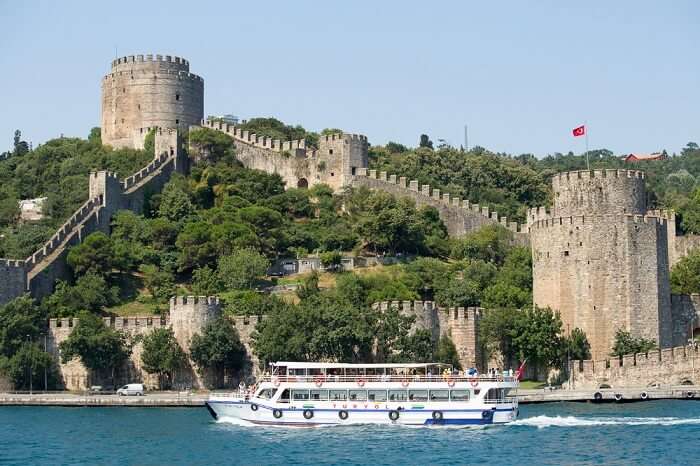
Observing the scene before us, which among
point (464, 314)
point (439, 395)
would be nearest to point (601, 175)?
point (464, 314)

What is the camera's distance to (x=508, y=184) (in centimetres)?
10069

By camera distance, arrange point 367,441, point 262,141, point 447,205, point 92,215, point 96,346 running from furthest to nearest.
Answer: point 262,141, point 447,205, point 92,215, point 96,346, point 367,441

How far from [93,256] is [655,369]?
27.1m

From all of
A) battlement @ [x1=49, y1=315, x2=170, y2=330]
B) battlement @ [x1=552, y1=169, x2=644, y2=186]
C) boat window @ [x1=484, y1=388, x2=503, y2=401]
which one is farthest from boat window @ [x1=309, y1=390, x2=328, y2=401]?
battlement @ [x1=552, y1=169, x2=644, y2=186]

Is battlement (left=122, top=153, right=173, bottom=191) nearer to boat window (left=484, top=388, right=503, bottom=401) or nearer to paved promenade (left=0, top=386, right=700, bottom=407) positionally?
paved promenade (left=0, top=386, right=700, bottom=407)

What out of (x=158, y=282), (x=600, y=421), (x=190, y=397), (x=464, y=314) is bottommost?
(x=600, y=421)

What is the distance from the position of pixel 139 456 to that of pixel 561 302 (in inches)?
959

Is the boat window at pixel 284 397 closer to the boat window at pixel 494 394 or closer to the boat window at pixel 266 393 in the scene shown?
the boat window at pixel 266 393

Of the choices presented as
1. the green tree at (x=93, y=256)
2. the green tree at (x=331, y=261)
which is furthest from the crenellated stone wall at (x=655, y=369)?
the green tree at (x=93, y=256)

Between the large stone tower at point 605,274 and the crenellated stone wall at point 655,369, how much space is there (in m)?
1.97

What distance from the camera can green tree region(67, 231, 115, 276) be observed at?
75.1 meters

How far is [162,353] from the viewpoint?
220 ft

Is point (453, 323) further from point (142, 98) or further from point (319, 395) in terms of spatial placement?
point (142, 98)

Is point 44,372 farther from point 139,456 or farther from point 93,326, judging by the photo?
point 139,456
